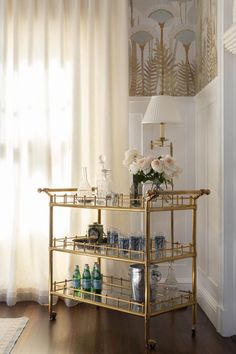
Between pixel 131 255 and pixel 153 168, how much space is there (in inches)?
24.7

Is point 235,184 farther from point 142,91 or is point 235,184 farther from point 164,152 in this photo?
point 142,91

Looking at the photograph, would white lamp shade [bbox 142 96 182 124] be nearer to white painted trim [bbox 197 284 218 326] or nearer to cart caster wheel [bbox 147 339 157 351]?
white painted trim [bbox 197 284 218 326]

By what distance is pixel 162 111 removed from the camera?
372 cm

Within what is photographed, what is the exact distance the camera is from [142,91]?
418 centimetres

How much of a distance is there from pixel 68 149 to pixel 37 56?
85 centimetres

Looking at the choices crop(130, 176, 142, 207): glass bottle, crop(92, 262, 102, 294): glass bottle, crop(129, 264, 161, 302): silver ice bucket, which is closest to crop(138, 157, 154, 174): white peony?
crop(130, 176, 142, 207): glass bottle

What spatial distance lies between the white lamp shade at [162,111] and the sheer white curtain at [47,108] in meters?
A: 0.34

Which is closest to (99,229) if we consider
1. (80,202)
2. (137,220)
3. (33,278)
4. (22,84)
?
(80,202)

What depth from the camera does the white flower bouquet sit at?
3.19 m

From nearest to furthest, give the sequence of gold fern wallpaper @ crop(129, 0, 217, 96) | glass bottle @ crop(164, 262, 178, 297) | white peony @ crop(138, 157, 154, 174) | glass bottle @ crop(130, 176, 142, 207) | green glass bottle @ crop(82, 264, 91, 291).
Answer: white peony @ crop(138, 157, 154, 174) → glass bottle @ crop(130, 176, 142, 207) → glass bottle @ crop(164, 262, 178, 297) → green glass bottle @ crop(82, 264, 91, 291) → gold fern wallpaper @ crop(129, 0, 217, 96)

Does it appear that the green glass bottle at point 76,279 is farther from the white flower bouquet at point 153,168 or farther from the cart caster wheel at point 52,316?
the white flower bouquet at point 153,168

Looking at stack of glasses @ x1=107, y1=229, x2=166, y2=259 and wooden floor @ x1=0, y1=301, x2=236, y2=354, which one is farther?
stack of glasses @ x1=107, y1=229, x2=166, y2=259

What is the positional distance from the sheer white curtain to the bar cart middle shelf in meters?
0.27

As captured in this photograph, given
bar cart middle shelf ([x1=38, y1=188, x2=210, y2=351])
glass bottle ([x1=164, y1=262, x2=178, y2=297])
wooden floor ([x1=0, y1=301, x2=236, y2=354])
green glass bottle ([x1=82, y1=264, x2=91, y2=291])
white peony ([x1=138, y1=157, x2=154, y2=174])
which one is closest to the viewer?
wooden floor ([x1=0, y1=301, x2=236, y2=354])
